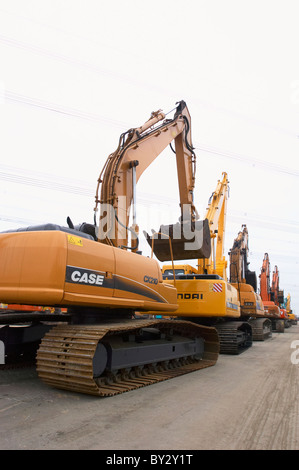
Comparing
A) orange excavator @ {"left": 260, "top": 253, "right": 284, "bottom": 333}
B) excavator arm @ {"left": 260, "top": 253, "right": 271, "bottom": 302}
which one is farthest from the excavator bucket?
A: excavator arm @ {"left": 260, "top": 253, "right": 271, "bottom": 302}

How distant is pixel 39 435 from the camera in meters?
3.05

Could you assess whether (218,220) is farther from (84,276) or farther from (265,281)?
(265,281)

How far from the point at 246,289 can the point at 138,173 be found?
10.1 meters

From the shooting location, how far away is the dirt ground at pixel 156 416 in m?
2.97

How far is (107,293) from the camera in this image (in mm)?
4848

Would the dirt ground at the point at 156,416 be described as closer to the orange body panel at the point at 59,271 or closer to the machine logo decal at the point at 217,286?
the orange body panel at the point at 59,271

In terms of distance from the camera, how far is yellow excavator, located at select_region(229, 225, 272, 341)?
47.6ft

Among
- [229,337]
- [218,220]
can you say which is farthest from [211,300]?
[218,220]

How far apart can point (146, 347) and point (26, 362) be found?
7.08 feet

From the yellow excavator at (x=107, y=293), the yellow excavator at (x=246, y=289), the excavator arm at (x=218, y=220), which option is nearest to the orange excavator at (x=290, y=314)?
the yellow excavator at (x=246, y=289)

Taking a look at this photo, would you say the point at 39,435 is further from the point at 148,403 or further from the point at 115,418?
the point at 148,403

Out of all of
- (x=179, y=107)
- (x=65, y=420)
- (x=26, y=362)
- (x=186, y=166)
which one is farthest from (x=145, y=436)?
(x=179, y=107)

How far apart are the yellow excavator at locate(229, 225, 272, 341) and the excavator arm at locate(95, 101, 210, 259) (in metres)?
6.70

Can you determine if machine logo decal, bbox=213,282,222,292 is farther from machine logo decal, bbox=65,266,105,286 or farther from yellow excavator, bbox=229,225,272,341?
yellow excavator, bbox=229,225,272,341
